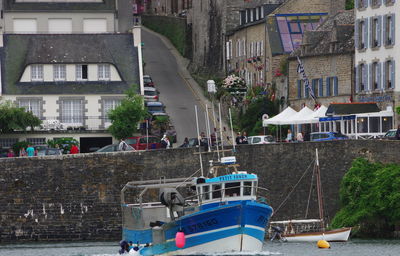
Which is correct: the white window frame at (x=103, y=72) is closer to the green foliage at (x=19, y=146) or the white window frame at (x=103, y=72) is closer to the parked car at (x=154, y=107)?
the parked car at (x=154, y=107)

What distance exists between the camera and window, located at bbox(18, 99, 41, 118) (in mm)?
113750

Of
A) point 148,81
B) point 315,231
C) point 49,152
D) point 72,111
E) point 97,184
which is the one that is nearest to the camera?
point 315,231

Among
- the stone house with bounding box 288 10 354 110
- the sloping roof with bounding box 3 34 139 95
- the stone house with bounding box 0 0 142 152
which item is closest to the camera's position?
the stone house with bounding box 288 10 354 110

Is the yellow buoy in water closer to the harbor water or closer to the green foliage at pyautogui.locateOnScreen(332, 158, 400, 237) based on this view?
the harbor water

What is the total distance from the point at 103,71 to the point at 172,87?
26023 mm

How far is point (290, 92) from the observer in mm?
120688

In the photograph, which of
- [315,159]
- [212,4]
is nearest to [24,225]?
[315,159]

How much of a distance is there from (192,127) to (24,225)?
29519mm

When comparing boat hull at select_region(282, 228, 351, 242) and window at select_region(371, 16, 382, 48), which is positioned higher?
window at select_region(371, 16, 382, 48)

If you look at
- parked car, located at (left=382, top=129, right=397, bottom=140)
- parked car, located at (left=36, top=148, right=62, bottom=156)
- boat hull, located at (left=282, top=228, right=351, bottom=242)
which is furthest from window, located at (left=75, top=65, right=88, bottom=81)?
boat hull, located at (left=282, top=228, right=351, bottom=242)

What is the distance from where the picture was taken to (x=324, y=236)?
289 ft

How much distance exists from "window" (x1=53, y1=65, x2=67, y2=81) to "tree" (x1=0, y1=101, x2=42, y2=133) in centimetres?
532

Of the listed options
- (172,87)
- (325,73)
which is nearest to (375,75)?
(325,73)

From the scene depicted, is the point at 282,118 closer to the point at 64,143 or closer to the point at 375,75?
the point at 375,75
